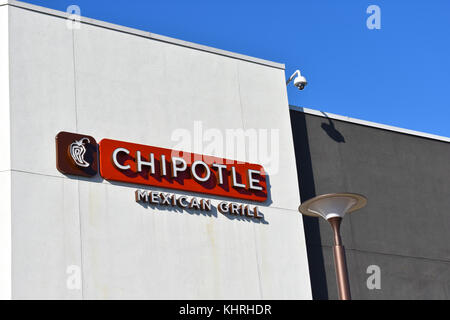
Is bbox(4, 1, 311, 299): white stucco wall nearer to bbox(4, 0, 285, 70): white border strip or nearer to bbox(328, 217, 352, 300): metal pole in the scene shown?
bbox(4, 0, 285, 70): white border strip

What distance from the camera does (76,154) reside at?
16391 mm

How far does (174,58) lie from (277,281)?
597cm

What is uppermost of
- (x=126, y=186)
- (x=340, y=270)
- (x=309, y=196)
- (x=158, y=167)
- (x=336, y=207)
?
(x=158, y=167)

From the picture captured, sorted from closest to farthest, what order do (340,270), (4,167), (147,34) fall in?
(340,270) → (4,167) → (147,34)

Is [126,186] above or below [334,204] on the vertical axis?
above

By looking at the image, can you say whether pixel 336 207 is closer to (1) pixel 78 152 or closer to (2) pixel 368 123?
Result: (1) pixel 78 152

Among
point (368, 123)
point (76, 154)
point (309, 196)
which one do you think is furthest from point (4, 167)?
point (368, 123)

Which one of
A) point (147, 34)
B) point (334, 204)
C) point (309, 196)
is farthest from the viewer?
point (309, 196)

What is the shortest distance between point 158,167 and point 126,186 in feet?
3.17

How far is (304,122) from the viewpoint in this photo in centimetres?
2069

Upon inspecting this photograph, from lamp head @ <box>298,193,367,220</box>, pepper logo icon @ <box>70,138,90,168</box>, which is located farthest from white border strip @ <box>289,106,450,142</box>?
lamp head @ <box>298,193,367,220</box>

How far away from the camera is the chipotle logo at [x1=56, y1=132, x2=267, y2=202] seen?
1644 centimetres

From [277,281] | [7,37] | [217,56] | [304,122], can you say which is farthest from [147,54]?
[277,281]
